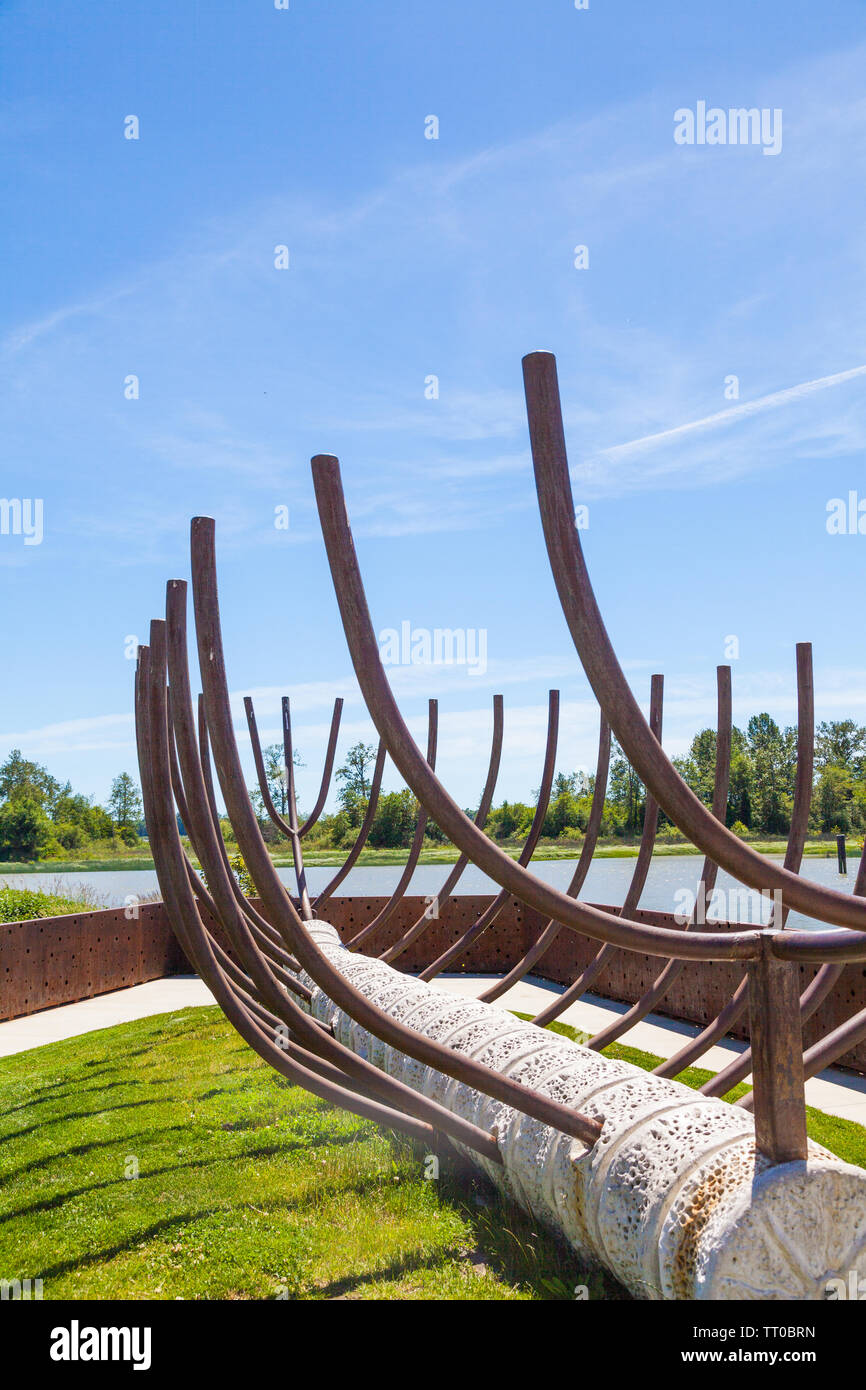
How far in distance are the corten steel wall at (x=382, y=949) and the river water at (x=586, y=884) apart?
27.5 inches

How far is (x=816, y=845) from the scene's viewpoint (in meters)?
54.0

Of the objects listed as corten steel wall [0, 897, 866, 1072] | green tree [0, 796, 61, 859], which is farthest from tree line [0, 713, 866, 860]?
corten steel wall [0, 897, 866, 1072]

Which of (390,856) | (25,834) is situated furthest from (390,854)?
(25,834)

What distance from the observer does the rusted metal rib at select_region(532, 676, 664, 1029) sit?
5570 millimetres

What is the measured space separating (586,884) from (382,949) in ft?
72.8

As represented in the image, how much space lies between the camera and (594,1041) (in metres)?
4.96

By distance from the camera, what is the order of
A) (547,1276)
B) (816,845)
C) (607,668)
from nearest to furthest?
(607,668) → (547,1276) → (816,845)

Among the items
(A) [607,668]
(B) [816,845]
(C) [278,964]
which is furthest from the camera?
(B) [816,845]

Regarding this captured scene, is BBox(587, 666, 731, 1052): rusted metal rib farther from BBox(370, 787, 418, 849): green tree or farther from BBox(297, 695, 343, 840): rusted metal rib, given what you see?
BBox(370, 787, 418, 849): green tree
